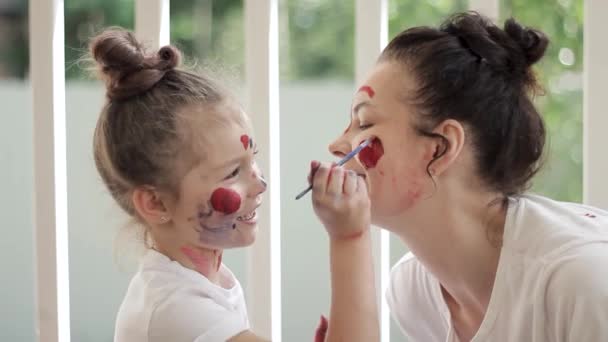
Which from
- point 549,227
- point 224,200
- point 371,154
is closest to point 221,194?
point 224,200

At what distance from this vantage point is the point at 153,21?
1.75 meters

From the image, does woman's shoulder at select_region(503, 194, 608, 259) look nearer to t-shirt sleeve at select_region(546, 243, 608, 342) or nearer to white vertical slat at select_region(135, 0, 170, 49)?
t-shirt sleeve at select_region(546, 243, 608, 342)

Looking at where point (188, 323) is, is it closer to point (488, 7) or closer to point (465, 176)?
point (465, 176)

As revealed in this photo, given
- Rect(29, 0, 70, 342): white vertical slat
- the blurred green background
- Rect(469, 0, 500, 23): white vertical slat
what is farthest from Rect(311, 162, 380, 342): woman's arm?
the blurred green background

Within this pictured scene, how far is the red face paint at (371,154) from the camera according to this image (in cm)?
136

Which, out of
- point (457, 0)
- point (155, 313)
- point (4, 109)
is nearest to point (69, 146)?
point (4, 109)

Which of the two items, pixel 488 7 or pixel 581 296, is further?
pixel 488 7

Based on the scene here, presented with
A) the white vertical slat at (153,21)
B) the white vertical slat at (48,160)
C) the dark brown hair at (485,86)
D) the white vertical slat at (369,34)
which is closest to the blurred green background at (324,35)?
the white vertical slat at (48,160)

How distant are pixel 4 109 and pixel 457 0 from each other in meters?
1.37

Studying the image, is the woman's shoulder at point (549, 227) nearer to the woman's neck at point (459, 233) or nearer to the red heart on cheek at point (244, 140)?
the woman's neck at point (459, 233)

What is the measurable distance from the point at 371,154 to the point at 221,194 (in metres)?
0.24

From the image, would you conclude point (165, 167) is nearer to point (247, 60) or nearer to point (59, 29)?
point (247, 60)

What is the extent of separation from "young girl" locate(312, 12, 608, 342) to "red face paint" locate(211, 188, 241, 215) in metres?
0.13

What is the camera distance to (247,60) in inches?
67.7
